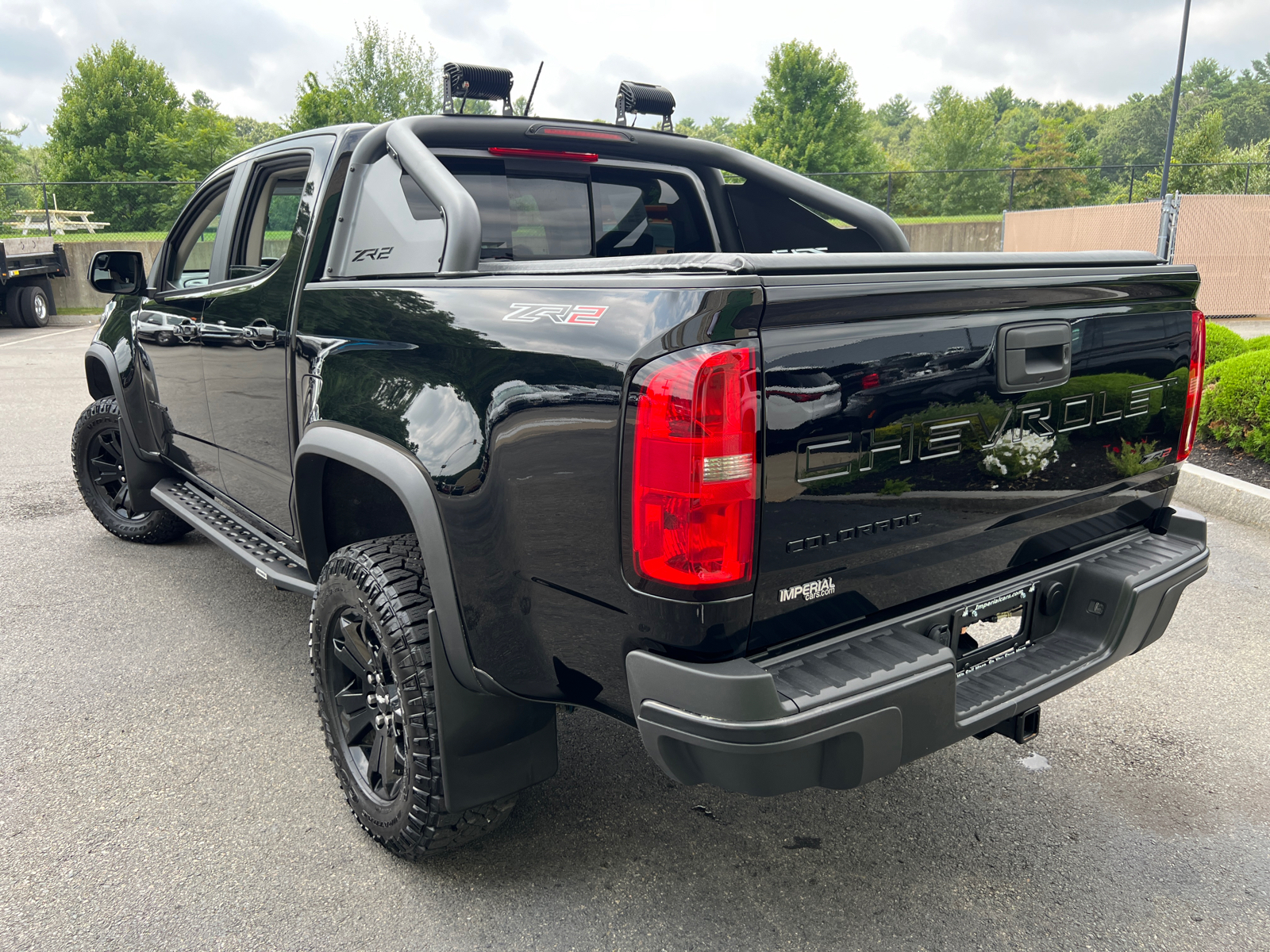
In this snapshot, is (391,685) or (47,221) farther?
(47,221)

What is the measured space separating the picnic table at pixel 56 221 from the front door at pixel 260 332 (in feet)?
79.2

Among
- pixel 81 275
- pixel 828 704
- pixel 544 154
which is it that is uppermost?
pixel 544 154

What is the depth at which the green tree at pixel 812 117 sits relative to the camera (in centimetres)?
4803

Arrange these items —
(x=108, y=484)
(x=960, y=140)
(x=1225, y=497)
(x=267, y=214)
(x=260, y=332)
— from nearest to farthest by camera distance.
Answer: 1. (x=260, y=332)
2. (x=267, y=214)
3. (x=108, y=484)
4. (x=1225, y=497)
5. (x=960, y=140)

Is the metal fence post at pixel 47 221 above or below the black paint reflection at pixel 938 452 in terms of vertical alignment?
above

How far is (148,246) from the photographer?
938 inches

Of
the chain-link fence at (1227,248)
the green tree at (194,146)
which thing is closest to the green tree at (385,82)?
the green tree at (194,146)

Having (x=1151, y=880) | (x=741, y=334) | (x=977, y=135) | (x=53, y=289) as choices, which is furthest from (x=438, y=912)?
(x=977, y=135)

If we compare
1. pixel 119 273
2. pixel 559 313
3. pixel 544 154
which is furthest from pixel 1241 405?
pixel 119 273

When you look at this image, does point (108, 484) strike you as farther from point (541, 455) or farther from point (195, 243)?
point (541, 455)

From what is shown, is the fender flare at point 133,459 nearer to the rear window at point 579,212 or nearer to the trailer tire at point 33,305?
the rear window at point 579,212

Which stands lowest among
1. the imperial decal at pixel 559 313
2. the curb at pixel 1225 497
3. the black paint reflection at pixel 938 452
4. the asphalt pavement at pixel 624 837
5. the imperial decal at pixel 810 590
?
the asphalt pavement at pixel 624 837

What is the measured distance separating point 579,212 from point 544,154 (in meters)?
0.24

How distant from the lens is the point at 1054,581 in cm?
246
